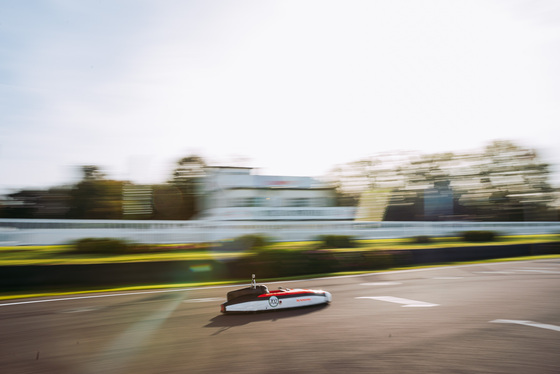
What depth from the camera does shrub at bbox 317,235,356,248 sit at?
20906mm

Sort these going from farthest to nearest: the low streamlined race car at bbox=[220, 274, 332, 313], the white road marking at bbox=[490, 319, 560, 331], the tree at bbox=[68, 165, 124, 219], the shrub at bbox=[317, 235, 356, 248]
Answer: the tree at bbox=[68, 165, 124, 219], the shrub at bbox=[317, 235, 356, 248], the low streamlined race car at bbox=[220, 274, 332, 313], the white road marking at bbox=[490, 319, 560, 331]

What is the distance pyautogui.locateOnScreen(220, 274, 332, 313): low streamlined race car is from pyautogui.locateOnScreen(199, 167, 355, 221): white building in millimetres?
13275

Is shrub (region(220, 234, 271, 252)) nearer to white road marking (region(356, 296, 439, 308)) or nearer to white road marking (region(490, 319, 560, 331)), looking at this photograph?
white road marking (region(356, 296, 439, 308))

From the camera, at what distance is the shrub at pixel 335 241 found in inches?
823

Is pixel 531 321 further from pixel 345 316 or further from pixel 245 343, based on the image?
pixel 245 343

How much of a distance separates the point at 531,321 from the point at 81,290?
35.5ft

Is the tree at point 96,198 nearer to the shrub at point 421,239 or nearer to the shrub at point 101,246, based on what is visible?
the shrub at point 101,246

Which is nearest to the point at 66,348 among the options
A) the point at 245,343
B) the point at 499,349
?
the point at 245,343

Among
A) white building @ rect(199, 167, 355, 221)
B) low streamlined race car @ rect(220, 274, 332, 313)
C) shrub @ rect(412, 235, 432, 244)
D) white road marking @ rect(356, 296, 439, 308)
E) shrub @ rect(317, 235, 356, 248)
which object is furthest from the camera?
shrub @ rect(412, 235, 432, 244)

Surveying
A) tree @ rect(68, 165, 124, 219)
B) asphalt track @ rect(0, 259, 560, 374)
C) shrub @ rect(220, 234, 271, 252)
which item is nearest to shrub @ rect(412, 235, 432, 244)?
shrub @ rect(220, 234, 271, 252)

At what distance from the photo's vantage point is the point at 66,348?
5.33 metres

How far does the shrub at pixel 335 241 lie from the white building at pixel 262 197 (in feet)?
7.41

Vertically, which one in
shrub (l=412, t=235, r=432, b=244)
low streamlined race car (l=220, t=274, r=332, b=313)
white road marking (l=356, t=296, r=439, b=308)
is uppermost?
low streamlined race car (l=220, t=274, r=332, b=313)

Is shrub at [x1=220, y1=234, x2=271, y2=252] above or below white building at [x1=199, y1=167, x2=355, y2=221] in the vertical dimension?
below
